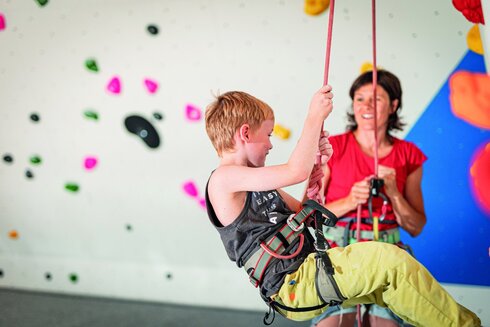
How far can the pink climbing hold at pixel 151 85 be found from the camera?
11.0 feet

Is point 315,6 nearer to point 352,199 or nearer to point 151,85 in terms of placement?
point 151,85

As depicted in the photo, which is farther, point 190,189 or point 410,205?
point 190,189

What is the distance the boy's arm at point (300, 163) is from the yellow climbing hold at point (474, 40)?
1.53 meters

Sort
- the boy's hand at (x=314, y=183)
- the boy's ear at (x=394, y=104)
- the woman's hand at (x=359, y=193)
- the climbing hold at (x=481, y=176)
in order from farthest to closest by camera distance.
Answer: the climbing hold at (x=481, y=176) → the boy's ear at (x=394, y=104) → the woman's hand at (x=359, y=193) → the boy's hand at (x=314, y=183)

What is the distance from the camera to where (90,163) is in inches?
142

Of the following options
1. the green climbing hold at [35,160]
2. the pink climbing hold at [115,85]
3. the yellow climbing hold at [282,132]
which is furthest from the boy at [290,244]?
the green climbing hold at [35,160]

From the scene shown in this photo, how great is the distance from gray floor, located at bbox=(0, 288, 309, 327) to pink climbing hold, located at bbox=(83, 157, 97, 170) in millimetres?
855

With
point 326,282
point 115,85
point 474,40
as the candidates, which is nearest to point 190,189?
point 115,85

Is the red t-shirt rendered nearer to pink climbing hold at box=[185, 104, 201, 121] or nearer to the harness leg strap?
the harness leg strap

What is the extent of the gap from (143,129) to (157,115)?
0.45ft

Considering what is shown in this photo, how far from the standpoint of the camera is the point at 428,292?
58.9 inches

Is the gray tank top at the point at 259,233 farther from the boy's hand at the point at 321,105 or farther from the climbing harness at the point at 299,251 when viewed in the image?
the boy's hand at the point at 321,105

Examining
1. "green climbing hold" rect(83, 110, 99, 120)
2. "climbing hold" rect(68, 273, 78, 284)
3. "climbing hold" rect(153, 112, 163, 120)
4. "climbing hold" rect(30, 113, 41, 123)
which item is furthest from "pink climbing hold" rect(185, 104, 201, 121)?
"climbing hold" rect(68, 273, 78, 284)

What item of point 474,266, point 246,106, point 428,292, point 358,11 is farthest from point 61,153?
point 428,292
